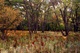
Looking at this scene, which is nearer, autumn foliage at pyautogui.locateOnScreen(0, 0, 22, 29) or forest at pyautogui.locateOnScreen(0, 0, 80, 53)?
forest at pyautogui.locateOnScreen(0, 0, 80, 53)

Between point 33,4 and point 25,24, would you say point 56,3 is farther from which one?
point 25,24

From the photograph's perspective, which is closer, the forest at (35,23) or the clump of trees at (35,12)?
the forest at (35,23)

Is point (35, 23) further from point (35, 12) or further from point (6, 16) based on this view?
point (6, 16)

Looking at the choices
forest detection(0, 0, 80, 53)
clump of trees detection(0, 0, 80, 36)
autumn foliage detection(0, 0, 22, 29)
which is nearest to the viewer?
forest detection(0, 0, 80, 53)

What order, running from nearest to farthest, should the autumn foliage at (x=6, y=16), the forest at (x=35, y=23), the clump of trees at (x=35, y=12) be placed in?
the forest at (x=35, y=23) < the autumn foliage at (x=6, y=16) < the clump of trees at (x=35, y=12)

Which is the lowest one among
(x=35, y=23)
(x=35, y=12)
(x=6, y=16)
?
(x=35, y=23)

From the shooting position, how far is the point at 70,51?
43.9 ft

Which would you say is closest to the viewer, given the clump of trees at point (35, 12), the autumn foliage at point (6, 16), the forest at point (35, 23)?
the forest at point (35, 23)

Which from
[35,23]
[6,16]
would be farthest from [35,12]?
[6,16]

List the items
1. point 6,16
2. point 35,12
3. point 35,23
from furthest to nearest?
point 35,23 → point 35,12 → point 6,16

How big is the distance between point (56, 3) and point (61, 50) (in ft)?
51.6

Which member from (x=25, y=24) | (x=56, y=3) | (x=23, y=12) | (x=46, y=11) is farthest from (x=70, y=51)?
(x=25, y=24)

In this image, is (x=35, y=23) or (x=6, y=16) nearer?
(x=6, y=16)

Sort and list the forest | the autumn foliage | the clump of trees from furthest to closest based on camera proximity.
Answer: the clump of trees → the autumn foliage → the forest
